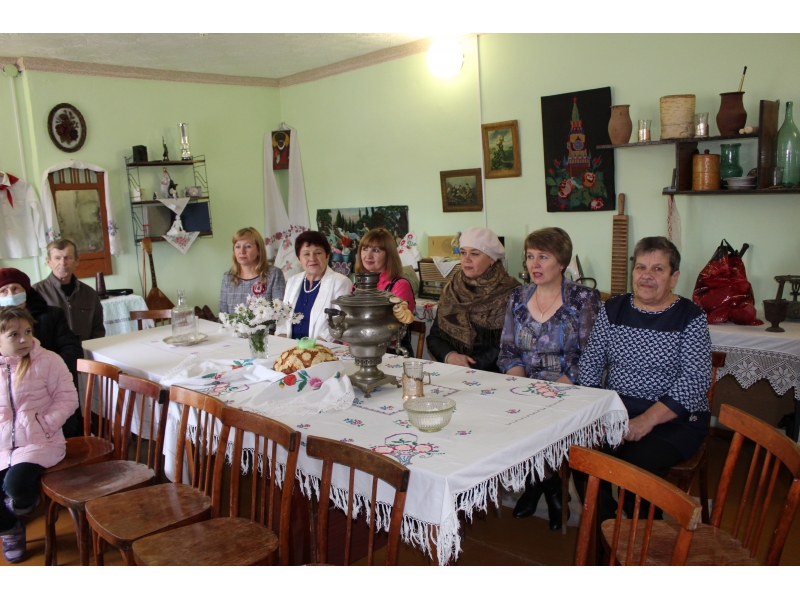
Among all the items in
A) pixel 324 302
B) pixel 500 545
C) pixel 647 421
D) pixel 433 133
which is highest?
pixel 433 133

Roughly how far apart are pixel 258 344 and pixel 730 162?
269cm

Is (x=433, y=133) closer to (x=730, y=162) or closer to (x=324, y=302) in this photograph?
(x=324, y=302)

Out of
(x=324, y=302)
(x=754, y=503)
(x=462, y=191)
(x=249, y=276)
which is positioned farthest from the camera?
(x=462, y=191)

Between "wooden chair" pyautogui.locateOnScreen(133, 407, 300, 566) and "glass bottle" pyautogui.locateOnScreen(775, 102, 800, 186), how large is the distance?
293 centimetres

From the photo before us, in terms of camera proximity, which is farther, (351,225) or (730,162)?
(351,225)

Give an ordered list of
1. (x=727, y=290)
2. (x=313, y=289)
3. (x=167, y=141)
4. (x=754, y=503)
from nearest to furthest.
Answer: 1. (x=754, y=503)
2. (x=727, y=290)
3. (x=313, y=289)
4. (x=167, y=141)

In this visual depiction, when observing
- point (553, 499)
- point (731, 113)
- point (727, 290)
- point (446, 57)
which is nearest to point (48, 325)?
point (553, 499)

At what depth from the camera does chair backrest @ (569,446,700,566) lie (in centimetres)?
Result: 143

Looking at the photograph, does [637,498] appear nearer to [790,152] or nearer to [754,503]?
[754,503]

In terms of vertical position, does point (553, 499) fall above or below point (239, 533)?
below

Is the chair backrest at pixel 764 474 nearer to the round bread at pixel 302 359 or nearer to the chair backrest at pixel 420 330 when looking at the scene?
the round bread at pixel 302 359

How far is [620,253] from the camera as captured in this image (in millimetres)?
4262

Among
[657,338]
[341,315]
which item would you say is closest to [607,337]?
[657,338]

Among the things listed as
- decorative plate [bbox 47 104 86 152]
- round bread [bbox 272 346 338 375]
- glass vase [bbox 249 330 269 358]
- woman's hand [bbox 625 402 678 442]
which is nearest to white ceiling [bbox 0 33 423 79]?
decorative plate [bbox 47 104 86 152]
